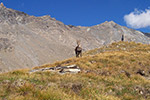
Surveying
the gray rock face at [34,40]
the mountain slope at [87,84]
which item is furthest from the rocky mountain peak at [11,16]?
the mountain slope at [87,84]

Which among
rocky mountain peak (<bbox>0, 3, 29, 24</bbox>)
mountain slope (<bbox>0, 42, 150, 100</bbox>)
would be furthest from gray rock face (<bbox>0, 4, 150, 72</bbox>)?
mountain slope (<bbox>0, 42, 150, 100</bbox>)

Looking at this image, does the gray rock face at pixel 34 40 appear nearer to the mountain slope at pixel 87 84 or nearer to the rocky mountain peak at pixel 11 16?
the rocky mountain peak at pixel 11 16

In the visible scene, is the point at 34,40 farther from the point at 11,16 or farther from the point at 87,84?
the point at 87,84

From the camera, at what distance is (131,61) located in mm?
14391

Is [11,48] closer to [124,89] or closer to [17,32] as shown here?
[17,32]

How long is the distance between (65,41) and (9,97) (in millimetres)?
129091

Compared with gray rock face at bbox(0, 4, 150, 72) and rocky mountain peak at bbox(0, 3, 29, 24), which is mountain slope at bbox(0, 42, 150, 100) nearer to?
gray rock face at bbox(0, 4, 150, 72)

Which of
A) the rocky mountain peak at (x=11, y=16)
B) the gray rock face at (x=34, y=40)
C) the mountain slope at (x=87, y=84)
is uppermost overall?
the rocky mountain peak at (x=11, y=16)

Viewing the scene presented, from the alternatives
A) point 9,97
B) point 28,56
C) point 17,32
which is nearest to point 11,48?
→ point 28,56

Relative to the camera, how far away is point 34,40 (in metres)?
115

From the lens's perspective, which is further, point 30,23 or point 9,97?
point 30,23

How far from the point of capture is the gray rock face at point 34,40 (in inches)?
3548

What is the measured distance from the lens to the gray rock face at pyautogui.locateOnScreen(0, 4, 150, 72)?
90.1 meters

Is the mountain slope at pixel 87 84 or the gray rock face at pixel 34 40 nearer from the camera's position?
the mountain slope at pixel 87 84
